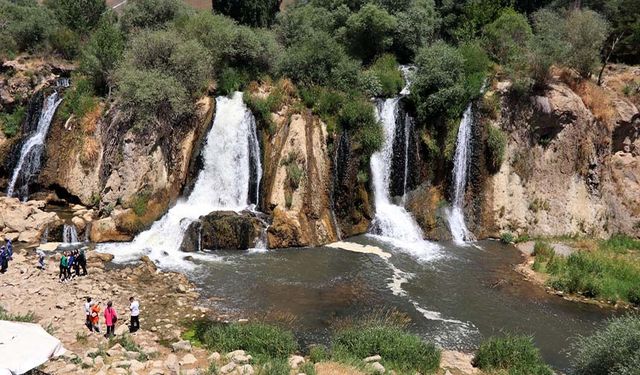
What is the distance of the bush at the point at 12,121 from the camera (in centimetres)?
3116

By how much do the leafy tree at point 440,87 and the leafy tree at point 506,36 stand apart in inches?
157

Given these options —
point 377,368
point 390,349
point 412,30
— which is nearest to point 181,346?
point 377,368

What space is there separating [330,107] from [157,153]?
9387 millimetres

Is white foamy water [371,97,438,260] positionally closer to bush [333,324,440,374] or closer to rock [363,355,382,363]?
bush [333,324,440,374]

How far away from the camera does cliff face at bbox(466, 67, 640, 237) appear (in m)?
28.0

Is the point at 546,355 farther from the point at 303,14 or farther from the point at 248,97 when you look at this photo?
the point at 303,14

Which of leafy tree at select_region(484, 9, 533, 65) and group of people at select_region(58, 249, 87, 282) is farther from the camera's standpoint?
leafy tree at select_region(484, 9, 533, 65)

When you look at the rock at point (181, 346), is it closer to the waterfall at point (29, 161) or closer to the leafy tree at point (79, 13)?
the waterfall at point (29, 161)

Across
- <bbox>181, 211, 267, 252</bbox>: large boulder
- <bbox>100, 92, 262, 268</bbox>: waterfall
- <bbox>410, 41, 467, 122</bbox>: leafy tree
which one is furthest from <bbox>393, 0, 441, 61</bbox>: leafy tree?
<bbox>181, 211, 267, 252</bbox>: large boulder

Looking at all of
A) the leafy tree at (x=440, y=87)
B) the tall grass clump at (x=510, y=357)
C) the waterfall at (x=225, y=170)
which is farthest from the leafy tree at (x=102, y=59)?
the tall grass clump at (x=510, y=357)

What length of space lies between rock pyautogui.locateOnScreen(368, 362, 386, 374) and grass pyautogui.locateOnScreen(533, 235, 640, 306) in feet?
37.2

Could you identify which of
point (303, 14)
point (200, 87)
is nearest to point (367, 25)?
point (303, 14)

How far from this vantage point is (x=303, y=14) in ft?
122

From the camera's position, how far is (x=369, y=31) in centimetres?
3497
